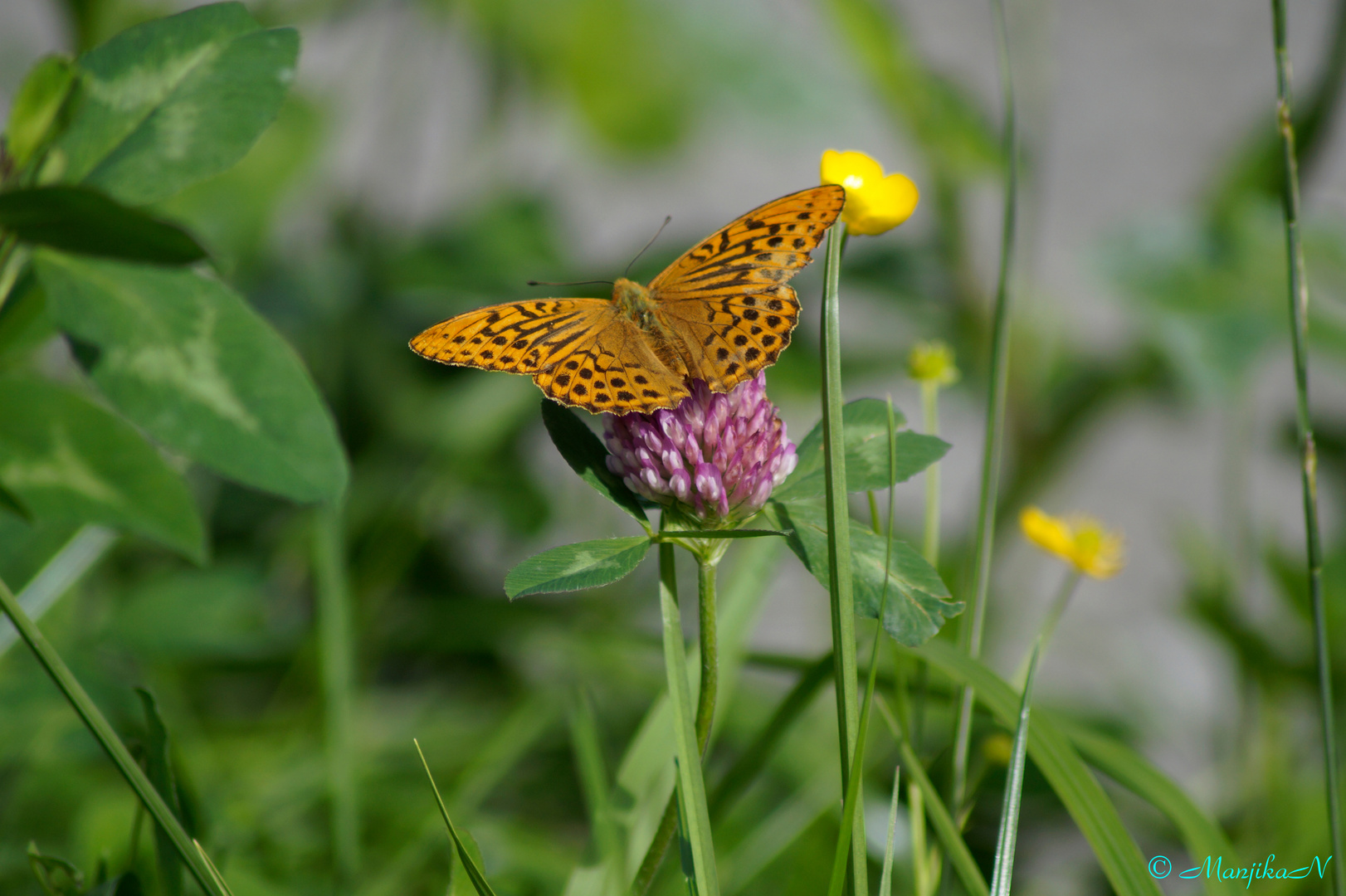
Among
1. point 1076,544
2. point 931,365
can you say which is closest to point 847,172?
point 931,365

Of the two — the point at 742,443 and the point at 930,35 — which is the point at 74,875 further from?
the point at 930,35

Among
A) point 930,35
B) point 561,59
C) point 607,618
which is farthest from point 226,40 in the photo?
point 930,35

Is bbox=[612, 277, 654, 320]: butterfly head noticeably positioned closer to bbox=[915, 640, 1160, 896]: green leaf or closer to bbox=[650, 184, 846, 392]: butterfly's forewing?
bbox=[650, 184, 846, 392]: butterfly's forewing

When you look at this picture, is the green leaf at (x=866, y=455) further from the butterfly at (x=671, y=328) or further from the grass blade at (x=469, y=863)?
Answer: the grass blade at (x=469, y=863)

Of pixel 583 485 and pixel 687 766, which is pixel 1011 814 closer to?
pixel 687 766

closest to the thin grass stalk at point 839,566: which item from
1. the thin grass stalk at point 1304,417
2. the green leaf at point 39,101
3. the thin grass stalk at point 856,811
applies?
the thin grass stalk at point 856,811

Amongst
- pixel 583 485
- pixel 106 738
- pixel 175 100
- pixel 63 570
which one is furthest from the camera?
pixel 583 485
